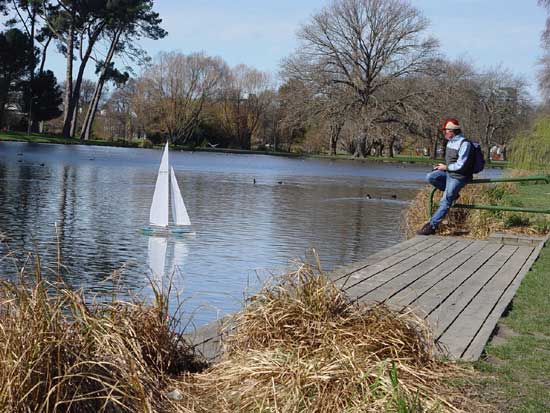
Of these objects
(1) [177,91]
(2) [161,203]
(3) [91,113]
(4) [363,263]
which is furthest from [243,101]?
(4) [363,263]

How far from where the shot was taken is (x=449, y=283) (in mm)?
7871

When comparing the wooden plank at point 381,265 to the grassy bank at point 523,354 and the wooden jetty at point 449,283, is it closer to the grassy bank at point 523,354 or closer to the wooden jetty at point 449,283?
the wooden jetty at point 449,283

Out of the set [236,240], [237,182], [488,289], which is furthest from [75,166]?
[488,289]

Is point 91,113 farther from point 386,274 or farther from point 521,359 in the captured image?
point 521,359

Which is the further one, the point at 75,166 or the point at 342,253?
the point at 75,166

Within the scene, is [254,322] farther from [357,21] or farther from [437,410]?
[357,21]

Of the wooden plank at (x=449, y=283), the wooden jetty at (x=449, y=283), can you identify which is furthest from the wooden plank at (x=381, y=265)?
the wooden plank at (x=449, y=283)

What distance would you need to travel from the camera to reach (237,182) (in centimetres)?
3278

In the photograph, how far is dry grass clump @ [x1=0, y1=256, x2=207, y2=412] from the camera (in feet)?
11.6

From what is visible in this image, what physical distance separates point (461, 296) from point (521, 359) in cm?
201

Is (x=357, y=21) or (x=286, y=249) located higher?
(x=357, y=21)

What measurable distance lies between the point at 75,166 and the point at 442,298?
3224cm

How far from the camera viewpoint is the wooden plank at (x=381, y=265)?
305 inches

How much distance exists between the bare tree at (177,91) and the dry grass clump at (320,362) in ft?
264
